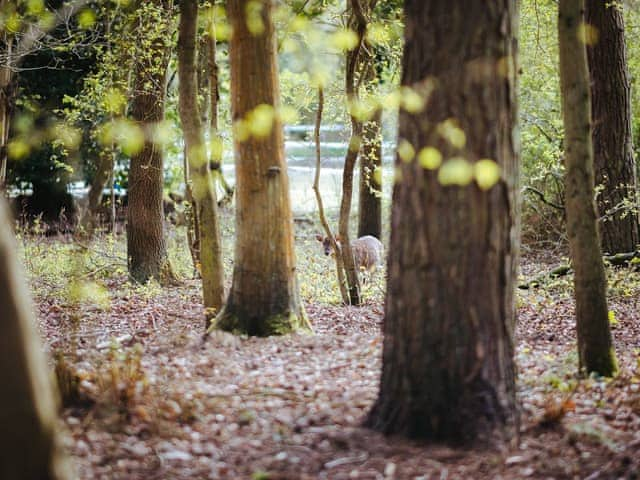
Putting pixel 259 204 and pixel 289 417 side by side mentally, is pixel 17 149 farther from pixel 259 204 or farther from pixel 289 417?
pixel 289 417

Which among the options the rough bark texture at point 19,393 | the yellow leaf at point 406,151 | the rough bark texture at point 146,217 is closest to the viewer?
the rough bark texture at point 19,393

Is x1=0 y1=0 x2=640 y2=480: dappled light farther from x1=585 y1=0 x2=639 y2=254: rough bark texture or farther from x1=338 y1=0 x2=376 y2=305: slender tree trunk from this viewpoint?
x1=585 y1=0 x2=639 y2=254: rough bark texture

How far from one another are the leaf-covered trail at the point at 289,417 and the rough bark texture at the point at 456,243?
29 centimetres

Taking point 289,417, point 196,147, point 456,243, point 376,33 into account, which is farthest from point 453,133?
point 376,33

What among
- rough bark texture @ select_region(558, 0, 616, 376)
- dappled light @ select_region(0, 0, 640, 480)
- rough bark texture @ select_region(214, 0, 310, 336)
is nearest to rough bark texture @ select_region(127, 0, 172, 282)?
dappled light @ select_region(0, 0, 640, 480)

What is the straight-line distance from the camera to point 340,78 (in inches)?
566

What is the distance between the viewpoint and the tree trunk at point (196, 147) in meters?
7.96

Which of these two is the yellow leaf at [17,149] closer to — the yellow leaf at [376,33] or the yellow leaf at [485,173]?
the yellow leaf at [376,33]

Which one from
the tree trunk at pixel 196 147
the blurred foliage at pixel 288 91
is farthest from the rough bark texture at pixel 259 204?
the tree trunk at pixel 196 147

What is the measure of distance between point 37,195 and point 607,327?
2039cm

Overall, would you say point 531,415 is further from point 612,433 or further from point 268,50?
point 268,50

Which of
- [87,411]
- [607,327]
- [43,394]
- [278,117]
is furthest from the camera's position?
[278,117]

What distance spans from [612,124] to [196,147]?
319 inches

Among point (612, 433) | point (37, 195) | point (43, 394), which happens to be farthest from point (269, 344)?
point (37, 195)
